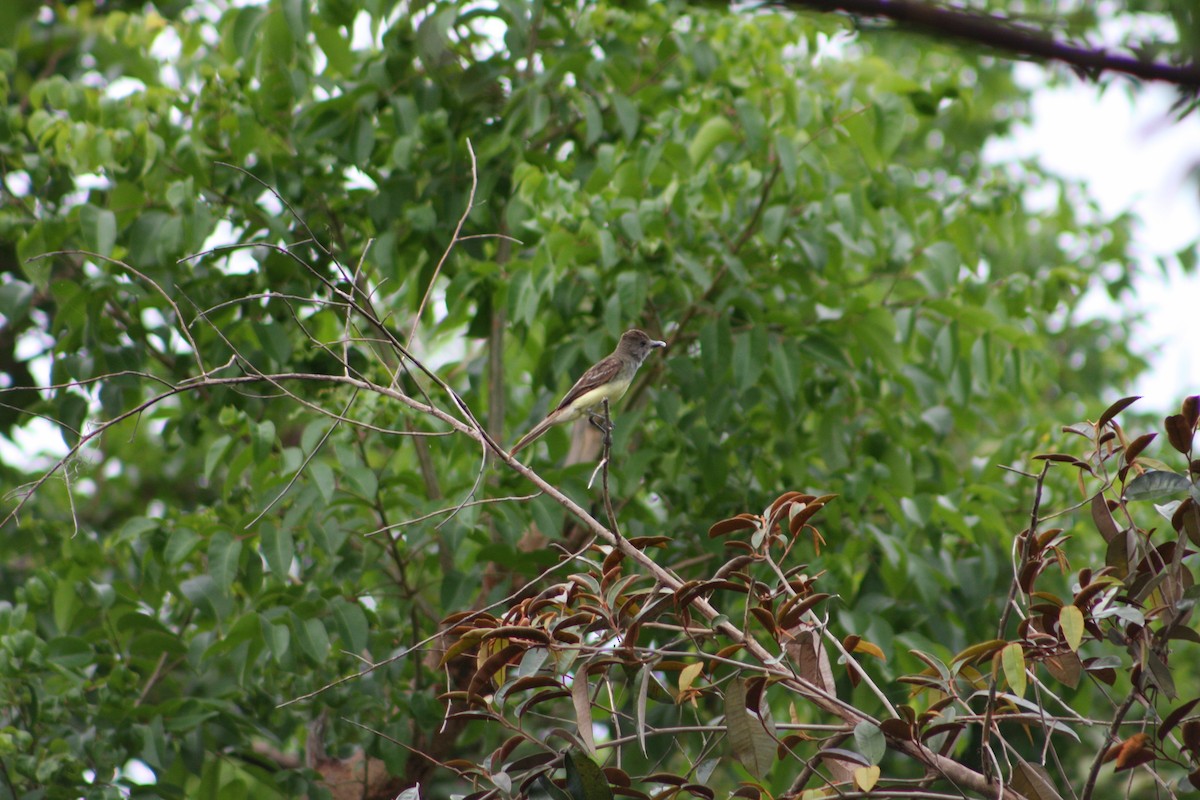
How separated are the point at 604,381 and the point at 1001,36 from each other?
3873 millimetres

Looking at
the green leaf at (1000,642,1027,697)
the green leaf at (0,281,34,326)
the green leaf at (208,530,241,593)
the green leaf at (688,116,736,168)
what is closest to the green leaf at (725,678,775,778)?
the green leaf at (1000,642,1027,697)

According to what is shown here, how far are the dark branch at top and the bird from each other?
369 centimetres

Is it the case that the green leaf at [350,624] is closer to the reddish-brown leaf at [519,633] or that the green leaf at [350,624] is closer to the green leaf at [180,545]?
the green leaf at [180,545]

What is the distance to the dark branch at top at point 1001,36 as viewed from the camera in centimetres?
107

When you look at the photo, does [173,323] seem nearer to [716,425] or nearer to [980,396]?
[716,425]

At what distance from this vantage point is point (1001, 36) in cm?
111

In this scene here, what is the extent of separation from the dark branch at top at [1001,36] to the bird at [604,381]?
3691 millimetres

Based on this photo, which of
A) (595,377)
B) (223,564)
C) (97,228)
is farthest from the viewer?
(595,377)

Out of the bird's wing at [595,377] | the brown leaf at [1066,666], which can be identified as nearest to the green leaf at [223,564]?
the bird's wing at [595,377]

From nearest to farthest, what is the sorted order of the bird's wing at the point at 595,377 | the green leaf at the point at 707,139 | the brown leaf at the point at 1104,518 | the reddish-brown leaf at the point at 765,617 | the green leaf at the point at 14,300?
the reddish-brown leaf at the point at 765,617 → the brown leaf at the point at 1104,518 → the green leaf at the point at 14,300 → the bird's wing at the point at 595,377 → the green leaf at the point at 707,139

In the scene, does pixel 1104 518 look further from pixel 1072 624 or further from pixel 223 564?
pixel 223 564

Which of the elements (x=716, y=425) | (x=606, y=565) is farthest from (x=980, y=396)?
(x=606, y=565)

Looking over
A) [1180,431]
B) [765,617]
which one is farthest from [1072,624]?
[765,617]

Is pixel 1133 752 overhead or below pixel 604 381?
overhead
